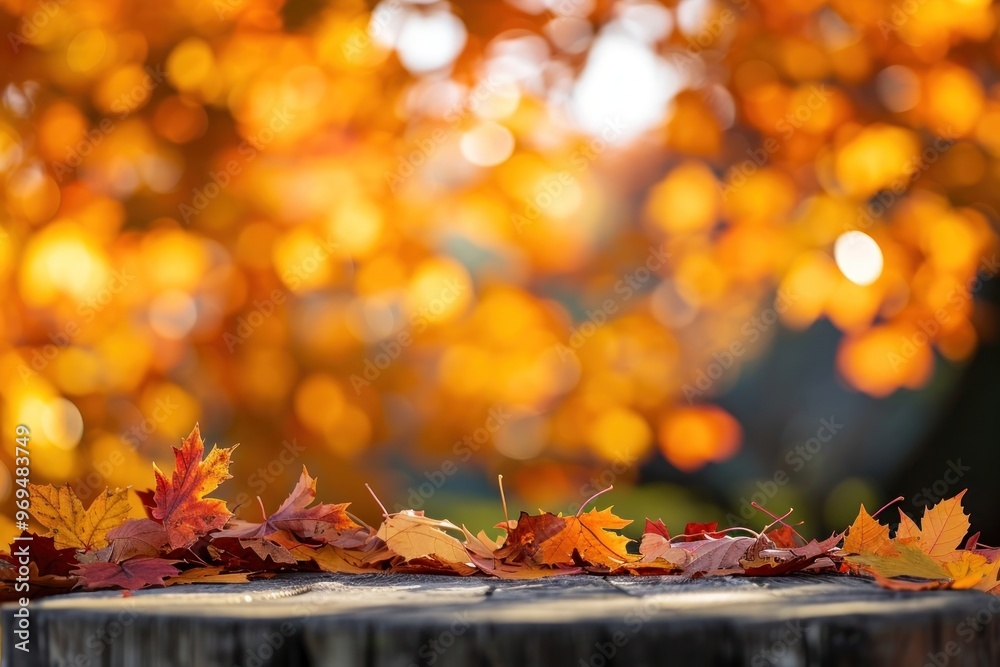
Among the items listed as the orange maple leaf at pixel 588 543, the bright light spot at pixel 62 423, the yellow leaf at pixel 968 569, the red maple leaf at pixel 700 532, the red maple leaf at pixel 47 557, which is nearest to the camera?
the yellow leaf at pixel 968 569

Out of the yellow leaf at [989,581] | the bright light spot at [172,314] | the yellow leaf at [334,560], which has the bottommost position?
the yellow leaf at [989,581]

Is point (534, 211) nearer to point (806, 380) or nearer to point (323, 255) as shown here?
point (323, 255)

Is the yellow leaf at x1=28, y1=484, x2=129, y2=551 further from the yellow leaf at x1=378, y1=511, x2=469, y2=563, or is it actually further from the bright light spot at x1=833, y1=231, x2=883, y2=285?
the bright light spot at x1=833, y1=231, x2=883, y2=285

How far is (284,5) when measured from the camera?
3574mm

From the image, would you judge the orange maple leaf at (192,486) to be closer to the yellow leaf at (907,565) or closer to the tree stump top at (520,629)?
the tree stump top at (520,629)

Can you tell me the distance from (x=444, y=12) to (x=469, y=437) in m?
1.73

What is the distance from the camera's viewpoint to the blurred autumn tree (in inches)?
134

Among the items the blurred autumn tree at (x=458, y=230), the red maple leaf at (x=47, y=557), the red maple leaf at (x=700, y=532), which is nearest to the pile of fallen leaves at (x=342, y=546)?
the red maple leaf at (x=47, y=557)

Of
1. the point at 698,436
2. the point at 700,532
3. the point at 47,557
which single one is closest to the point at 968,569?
the point at 700,532

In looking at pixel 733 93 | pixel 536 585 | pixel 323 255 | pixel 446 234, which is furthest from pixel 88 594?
pixel 733 93

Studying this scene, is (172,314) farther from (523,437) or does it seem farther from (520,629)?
(520,629)

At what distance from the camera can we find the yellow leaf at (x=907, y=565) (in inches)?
36.4

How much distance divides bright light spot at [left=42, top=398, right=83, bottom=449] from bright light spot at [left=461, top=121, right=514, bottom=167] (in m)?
1.84

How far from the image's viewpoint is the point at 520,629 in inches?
27.8
